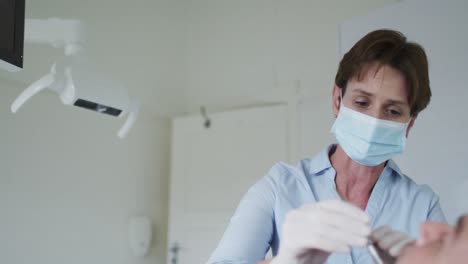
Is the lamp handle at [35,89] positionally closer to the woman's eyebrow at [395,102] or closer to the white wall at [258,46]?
the woman's eyebrow at [395,102]

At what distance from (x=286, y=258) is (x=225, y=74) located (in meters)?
2.56

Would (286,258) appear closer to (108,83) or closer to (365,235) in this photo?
(365,235)

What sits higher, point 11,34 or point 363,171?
point 11,34

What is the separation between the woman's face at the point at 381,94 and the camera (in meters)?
1.11


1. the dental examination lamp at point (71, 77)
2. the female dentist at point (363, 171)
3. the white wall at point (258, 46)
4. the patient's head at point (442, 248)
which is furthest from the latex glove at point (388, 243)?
the white wall at point (258, 46)

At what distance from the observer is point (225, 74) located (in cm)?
327

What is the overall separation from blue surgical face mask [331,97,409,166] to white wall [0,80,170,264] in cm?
164

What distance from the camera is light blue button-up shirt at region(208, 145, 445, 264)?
102 centimetres

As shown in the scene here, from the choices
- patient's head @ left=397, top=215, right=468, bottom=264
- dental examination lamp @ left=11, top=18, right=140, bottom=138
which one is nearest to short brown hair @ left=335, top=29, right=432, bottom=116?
patient's head @ left=397, top=215, right=468, bottom=264

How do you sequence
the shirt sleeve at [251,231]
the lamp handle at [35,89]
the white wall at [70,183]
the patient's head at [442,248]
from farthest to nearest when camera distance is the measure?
the white wall at [70,183] < the lamp handle at [35,89] < the shirt sleeve at [251,231] < the patient's head at [442,248]

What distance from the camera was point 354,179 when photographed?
3.98ft

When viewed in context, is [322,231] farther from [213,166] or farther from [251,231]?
[213,166]

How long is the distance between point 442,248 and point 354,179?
553 millimetres

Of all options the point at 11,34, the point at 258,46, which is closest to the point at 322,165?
the point at 11,34
